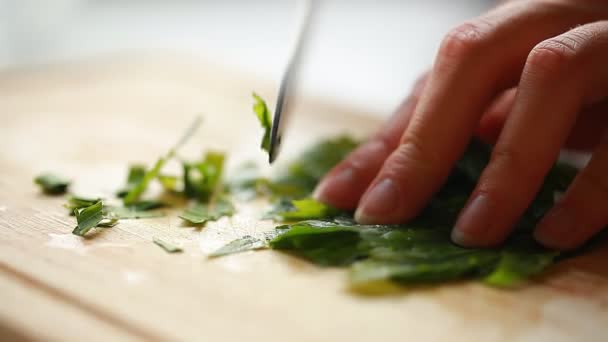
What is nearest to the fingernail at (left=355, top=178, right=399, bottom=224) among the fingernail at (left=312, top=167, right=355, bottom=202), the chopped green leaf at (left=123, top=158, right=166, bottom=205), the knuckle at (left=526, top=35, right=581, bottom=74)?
the fingernail at (left=312, top=167, right=355, bottom=202)

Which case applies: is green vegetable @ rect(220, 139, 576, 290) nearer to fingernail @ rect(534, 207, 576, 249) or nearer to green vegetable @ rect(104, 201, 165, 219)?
fingernail @ rect(534, 207, 576, 249)

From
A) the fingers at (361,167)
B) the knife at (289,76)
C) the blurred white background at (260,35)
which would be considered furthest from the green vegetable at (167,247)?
the blurred white background at (260,35)

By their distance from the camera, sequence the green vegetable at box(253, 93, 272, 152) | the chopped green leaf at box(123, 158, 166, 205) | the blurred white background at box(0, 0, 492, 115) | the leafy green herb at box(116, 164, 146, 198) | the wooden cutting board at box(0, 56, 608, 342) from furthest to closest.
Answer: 1. the blurred white background at box(0, 0, 492, 115)
2. the leafy green herb at box(116, 164, 146, 198)
3. the chopped green leaf at box(123, 158, 166, 205)
4. the green vegetable at box(253, 93, 272, 152)
5. the wooden cutting board at box(0, 56, 608, 342)

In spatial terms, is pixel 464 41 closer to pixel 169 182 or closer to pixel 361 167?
pixel 361 167

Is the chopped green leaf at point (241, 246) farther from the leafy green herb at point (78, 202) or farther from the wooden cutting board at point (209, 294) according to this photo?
the leafy green herb at point (78, 202)

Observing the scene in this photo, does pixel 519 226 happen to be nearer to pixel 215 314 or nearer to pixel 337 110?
pixel 215 314

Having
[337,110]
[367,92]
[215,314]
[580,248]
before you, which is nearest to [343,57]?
[367,92]
